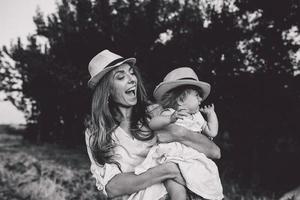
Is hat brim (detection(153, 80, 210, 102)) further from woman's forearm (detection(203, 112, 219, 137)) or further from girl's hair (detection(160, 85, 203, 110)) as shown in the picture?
woman's forearm (detection(203, 112, 219, 137))

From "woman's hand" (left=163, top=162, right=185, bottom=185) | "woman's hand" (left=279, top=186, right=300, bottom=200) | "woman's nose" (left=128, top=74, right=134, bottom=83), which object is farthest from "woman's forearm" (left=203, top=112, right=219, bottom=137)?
"woman's hand" (left=279, top=186, right=300, bottom=200)

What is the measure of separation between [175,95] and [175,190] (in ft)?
2.20

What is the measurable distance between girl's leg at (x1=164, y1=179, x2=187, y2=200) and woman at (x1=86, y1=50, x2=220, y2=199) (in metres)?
0.03

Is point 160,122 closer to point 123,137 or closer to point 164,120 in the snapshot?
point 164,120

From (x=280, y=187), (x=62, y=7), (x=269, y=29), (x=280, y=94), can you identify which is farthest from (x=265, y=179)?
(x=62, y=7)

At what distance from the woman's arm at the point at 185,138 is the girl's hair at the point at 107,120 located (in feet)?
0.61

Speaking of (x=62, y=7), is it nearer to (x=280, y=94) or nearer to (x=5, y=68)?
(x=5, y=68)

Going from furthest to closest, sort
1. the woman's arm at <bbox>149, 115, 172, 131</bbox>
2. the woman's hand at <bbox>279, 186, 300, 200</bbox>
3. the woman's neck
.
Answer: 1. the woman's hand at <bbox>279, 186, 300, 200</bbox>
2. the woman's neck
3. the woman's arm at <bbox>149, 115, 172, 131</bbox>

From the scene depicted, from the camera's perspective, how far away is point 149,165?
2383mm

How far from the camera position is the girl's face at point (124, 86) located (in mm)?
2582

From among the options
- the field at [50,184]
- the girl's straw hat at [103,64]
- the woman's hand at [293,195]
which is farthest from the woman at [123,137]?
the woman's hand at [293,195]

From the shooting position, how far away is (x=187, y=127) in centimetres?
251

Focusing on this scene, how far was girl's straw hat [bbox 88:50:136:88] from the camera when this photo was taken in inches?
101

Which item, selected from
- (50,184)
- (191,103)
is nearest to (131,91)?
(191,103)
